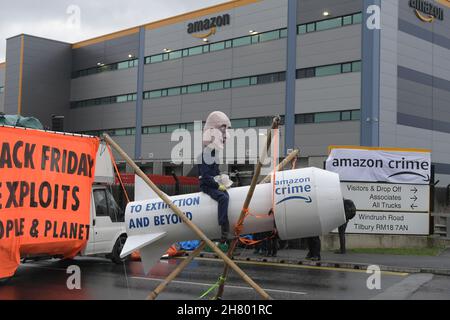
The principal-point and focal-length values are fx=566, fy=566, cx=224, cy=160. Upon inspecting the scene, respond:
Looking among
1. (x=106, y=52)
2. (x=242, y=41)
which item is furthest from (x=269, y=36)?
(x=106, y=52)

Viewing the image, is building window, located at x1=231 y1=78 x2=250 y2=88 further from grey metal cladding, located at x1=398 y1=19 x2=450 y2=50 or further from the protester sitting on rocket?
the protester sitting on rocket

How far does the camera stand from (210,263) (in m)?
15.8

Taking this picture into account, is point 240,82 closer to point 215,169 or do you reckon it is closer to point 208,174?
point 215,169

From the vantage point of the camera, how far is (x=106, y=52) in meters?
56.9

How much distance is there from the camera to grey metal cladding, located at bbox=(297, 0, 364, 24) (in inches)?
1537


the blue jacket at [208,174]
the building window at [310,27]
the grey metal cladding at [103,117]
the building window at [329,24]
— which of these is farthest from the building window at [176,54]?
the blue jacket at [208,174]

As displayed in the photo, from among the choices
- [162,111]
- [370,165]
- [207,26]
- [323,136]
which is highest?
[207,26]

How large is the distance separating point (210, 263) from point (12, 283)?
19.6 feet

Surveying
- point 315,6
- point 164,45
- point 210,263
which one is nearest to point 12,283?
point 210,263

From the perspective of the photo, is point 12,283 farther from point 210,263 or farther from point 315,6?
point 315,6

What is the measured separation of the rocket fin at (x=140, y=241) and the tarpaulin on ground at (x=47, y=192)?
4.47 ft

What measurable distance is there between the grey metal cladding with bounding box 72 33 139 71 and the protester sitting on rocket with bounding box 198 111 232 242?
4895cm

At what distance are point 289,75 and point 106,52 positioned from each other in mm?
22643

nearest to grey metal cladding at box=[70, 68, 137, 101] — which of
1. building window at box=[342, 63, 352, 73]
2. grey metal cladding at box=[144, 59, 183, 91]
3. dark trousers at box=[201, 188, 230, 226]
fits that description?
grey metal cladding at box=[144, 59, 183, 91]
